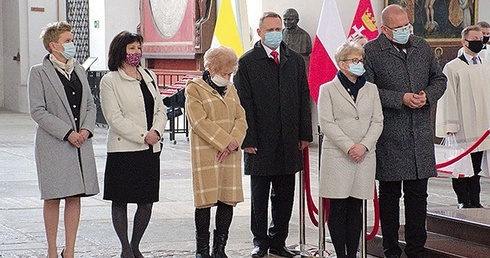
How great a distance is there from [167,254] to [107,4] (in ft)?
48.0

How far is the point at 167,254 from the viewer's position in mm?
6766

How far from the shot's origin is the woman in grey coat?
5828 millimetres

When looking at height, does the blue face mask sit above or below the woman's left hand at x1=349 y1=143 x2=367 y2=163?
above

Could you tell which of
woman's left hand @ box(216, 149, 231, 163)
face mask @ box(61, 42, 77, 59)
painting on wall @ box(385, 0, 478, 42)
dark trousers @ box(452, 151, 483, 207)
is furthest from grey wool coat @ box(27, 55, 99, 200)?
painting on wall @ box(385, 0, 478, 42)

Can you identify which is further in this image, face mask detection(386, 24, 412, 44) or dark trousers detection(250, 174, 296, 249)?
dark trousers detection(250, 174, 296, 249)

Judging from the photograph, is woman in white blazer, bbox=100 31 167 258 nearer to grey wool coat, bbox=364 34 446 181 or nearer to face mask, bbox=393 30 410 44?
grey wool coat, bbox=364 34 446 181

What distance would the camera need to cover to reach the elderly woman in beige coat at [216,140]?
612 cm

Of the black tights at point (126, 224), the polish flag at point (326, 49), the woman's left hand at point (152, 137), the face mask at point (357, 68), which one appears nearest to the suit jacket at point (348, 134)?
the face mask at point (357, 68)

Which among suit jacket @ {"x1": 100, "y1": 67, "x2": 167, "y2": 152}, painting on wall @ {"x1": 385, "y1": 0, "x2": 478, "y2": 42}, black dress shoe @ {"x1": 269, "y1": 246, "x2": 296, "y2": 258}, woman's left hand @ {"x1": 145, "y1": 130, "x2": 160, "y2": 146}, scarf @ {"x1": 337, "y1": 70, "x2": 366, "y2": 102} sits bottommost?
black dress shoe @ {"x1": 269, "y1": 246, "x2": 296, "y2": 258}

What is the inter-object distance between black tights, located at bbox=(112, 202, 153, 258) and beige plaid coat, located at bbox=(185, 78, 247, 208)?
0.36m

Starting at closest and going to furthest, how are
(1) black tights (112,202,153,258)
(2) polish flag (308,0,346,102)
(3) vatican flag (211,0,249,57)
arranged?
(1) black tights (112,202,153,258) → (2) polish flag (308,0,346,102) → (3) vatican flag (211,0,249,57)

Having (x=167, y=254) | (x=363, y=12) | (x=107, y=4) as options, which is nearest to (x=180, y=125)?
(x=107, y=4)

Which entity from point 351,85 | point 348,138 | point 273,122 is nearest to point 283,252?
point 273,122

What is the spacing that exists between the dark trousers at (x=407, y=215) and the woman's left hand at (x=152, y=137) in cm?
154
